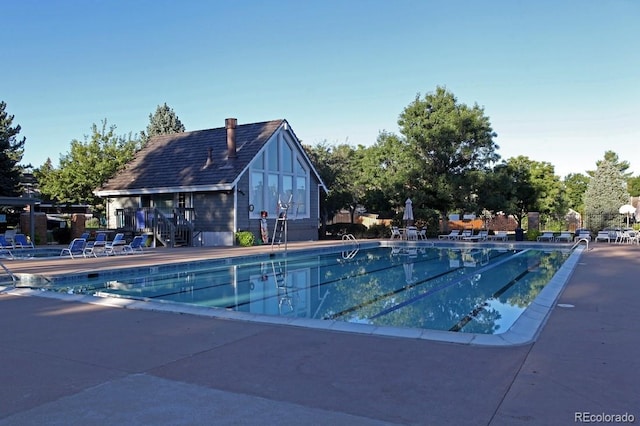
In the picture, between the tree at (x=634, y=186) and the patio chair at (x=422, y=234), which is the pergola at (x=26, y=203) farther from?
the tree at (x=634, y=186)

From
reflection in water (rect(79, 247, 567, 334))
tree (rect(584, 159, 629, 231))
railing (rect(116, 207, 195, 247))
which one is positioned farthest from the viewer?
tree (rect(584, 159, 629, 231))

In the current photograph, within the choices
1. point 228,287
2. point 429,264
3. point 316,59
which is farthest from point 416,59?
point 228,287

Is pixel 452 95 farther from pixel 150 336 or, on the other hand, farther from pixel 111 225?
pixel 150 336

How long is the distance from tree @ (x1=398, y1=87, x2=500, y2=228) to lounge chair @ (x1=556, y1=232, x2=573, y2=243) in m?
5.30

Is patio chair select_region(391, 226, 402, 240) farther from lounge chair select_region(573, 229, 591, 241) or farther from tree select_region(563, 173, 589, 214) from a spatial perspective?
tree select_region(563, 173, 589, 214)

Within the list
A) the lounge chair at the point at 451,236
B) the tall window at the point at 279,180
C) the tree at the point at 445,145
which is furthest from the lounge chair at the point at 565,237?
the tall window at the point at 279,180

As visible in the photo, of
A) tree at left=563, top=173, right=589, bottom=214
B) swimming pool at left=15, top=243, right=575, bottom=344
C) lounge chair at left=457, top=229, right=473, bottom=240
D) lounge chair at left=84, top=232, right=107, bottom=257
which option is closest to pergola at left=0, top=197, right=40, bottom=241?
lounge chair at left=84, top=232, right=107, bottom=257

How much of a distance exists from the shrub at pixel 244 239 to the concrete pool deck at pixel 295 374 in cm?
1536

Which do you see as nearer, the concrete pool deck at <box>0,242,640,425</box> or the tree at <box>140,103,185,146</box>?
the concrete pool deck at <box>0,242,640,425</box>

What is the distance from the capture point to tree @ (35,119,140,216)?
31469 millimetres

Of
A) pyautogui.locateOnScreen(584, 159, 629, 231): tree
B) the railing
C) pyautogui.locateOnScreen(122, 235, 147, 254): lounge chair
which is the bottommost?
pyautogui.locateOnScreen(122, 235, 147, 254): lounge chair

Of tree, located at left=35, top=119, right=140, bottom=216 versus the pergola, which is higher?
tree, located at left=35, top=119, right=140, bottom=216

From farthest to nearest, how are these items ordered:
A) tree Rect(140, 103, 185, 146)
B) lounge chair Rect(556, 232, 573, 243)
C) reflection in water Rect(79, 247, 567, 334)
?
1. tree Rect(140, 103, 185, 146)
2. lounge chair Rect(556, 232, 573, 243)
3. reflection in water Rect(79, 247, 567, 334)

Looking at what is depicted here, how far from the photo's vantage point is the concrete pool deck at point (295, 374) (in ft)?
13.0
